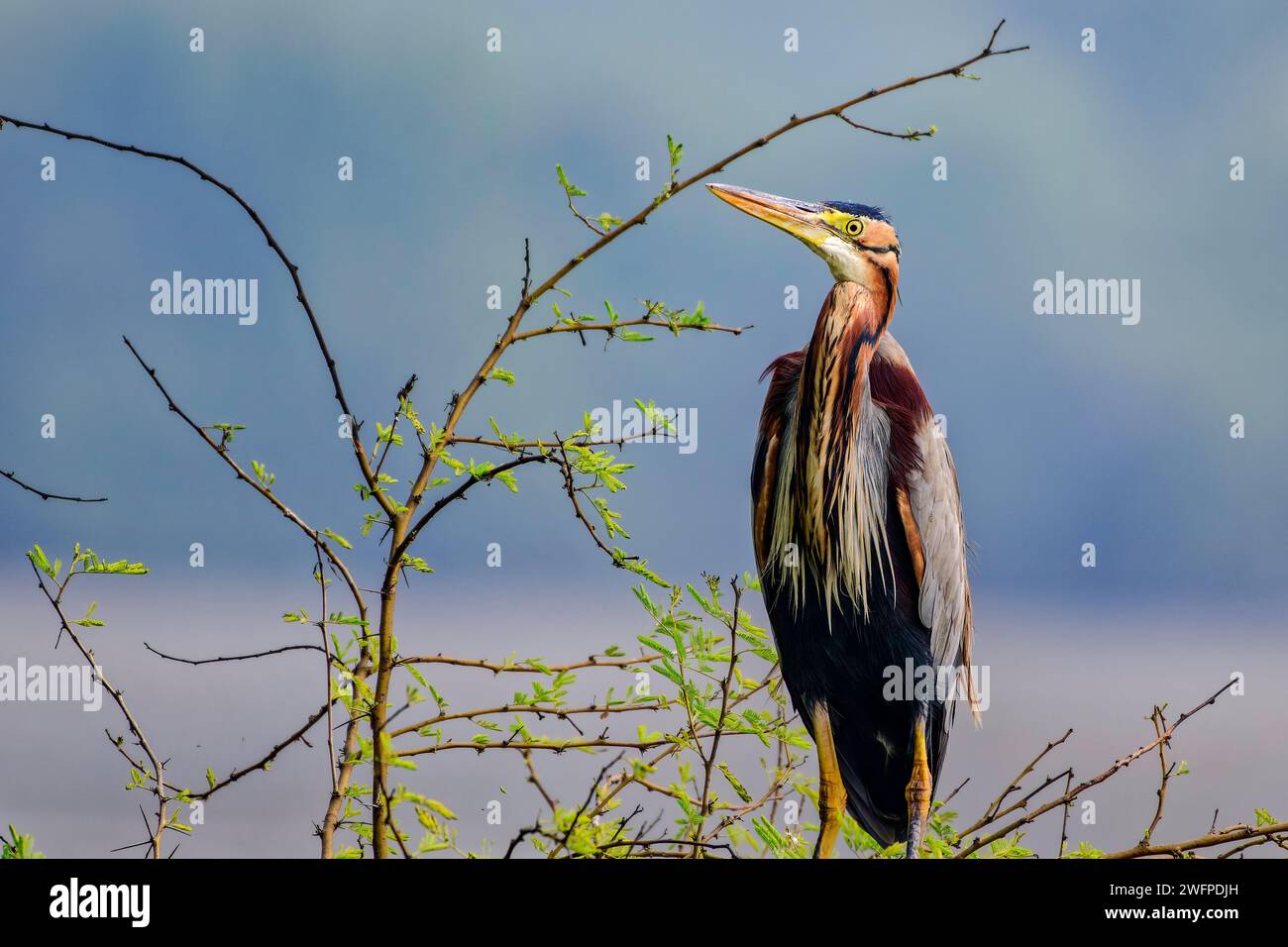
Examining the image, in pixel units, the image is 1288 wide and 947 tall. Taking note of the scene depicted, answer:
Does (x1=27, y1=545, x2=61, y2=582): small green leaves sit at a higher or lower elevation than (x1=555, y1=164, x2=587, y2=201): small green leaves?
lower

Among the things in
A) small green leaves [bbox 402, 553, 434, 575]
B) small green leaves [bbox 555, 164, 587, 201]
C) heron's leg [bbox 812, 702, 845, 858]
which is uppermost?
small green leaves [bbox 555, 164, 587, 201]

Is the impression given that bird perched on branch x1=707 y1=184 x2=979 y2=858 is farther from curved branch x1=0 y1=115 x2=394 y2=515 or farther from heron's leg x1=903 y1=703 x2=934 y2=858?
curved branch x1=0 y1=115 x2=394 y2=515

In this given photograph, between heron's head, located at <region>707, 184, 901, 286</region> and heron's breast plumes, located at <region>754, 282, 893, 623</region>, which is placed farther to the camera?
heron's breast plumes, located at <region>754, 282, 893, 623</region>

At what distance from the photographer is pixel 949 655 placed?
2.97 metres

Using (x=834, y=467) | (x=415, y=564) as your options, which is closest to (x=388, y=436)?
(x=415, y=564)

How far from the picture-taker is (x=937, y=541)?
9.49ft

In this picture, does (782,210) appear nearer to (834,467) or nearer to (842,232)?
(842,232)

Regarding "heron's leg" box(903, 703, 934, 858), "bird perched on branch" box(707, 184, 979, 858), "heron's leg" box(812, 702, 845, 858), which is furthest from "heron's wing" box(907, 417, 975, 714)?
"heron's leg" box(812, 702, 845, 858)

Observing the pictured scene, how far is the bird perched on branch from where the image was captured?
110 inches

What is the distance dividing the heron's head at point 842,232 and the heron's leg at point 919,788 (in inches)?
43.7

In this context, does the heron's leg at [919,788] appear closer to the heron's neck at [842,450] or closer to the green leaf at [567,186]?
the heron's neck at [842,450]

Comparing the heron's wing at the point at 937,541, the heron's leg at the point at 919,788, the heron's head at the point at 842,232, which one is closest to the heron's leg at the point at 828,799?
the heron's leg at the point at 919,788
